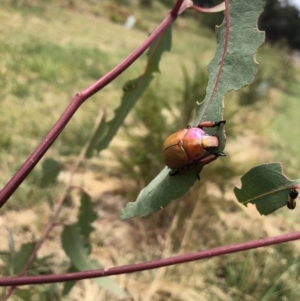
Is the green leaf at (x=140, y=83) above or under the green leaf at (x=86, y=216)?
above

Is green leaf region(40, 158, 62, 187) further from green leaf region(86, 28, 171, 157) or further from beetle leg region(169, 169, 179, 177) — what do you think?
beetle leg region(169, 169, 179, 177)

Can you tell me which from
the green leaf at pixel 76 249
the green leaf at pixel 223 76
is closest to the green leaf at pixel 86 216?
the green leaf at pixel 76 249

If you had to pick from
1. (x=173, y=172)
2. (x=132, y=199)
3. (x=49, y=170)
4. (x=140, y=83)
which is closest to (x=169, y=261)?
(x=173, y=172)

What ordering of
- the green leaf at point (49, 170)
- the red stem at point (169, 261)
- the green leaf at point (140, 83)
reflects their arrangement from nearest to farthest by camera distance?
1. the red stem at point (169, 261)
2. the green leaf at point (140, 83)
3. the green leaf at point (49, 170)

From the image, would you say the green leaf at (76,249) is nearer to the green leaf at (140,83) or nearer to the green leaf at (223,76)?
the green leaf at (140,83)

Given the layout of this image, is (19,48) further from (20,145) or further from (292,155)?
(292,155)

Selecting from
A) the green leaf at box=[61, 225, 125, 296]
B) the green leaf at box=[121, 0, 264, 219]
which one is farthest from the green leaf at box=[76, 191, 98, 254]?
the green leaf at box=[121, 0, 264, 219]
